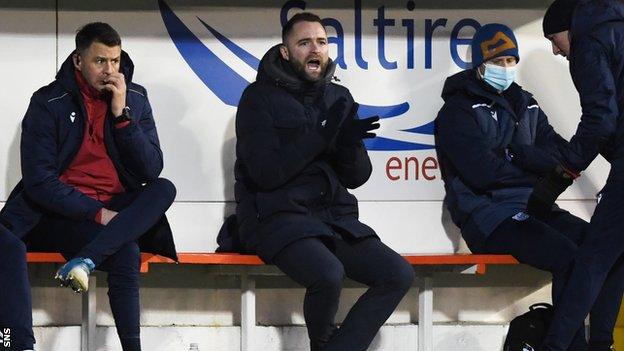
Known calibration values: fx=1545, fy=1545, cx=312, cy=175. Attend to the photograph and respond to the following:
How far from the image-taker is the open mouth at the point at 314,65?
23.1 feet

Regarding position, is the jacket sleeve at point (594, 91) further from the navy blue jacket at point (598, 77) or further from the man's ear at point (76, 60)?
the man's ear at point (76, 60)

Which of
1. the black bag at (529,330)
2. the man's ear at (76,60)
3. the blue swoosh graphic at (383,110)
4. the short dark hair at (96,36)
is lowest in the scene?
the black bag at (529,330)

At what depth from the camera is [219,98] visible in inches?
303

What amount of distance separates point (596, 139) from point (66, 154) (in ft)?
7.67

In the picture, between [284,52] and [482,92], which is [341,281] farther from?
[482,92]

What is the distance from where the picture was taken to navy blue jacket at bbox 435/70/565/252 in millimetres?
7453

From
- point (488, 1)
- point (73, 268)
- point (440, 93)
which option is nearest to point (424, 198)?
point (440, 93)

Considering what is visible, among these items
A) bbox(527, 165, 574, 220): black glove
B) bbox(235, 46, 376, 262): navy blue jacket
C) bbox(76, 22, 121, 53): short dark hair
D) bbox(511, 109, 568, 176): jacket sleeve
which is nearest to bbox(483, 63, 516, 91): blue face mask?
bbox(511, 109, 568, 176): jacket sleeve

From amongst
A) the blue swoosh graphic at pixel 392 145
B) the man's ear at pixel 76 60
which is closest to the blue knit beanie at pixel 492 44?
the blue swoosh graphic at pixel 392 145

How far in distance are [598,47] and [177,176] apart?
87.1 inches

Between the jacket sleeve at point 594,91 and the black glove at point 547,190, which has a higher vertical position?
the jacket sleeve at point 594,91

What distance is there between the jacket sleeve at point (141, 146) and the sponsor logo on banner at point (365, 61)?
0.69m

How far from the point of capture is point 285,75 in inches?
278
